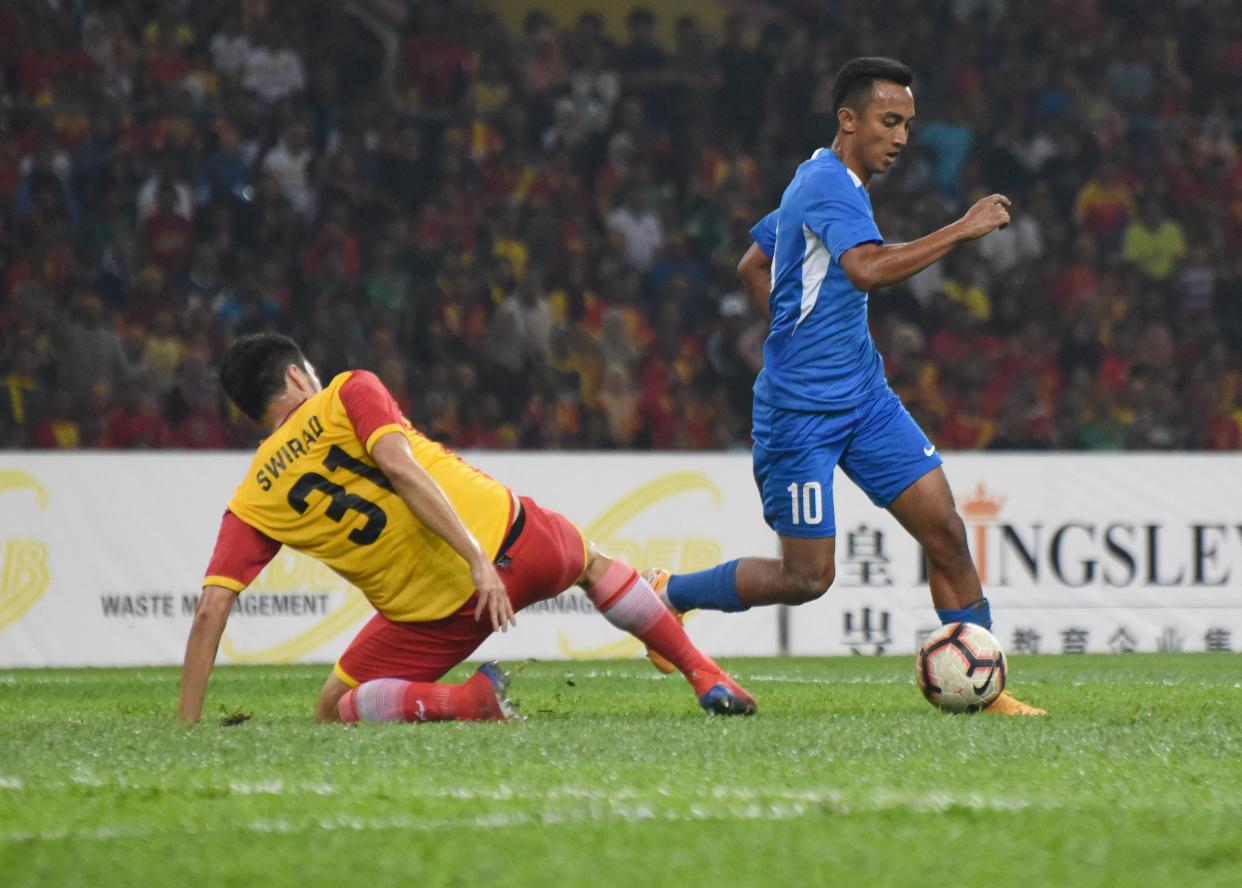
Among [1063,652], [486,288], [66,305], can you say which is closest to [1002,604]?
[1063,652]

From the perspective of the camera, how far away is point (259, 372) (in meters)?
5.85

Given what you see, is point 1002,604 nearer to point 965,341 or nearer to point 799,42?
point 965,341

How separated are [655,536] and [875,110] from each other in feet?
16.6

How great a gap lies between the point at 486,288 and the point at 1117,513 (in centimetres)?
540

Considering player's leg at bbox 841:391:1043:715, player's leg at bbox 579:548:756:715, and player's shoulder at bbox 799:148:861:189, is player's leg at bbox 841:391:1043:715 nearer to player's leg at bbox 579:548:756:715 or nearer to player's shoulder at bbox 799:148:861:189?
player's shoulder at bbox 799:148:861:189

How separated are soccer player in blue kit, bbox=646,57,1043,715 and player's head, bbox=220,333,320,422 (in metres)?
1.53

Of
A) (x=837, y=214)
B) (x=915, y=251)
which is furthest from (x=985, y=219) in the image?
(x=837, y=214)

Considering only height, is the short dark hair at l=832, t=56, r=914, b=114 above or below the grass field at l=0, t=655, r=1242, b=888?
above

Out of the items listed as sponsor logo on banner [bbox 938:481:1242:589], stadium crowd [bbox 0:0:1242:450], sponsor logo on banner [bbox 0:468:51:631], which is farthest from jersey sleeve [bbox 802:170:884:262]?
stadium crowd [bbox 0:0:1242:450]

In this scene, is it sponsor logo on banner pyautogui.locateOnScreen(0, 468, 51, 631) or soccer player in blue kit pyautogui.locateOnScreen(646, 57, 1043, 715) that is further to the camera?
sponsor logo on banner pyautogui.locateOnScreen(0, 468, 51, 631)

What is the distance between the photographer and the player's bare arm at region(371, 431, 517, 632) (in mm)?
5305

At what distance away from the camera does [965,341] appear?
599 inches

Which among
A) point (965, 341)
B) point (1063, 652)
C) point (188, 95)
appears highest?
point (188, 95)

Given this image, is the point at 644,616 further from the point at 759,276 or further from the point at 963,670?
the point at 759,276
